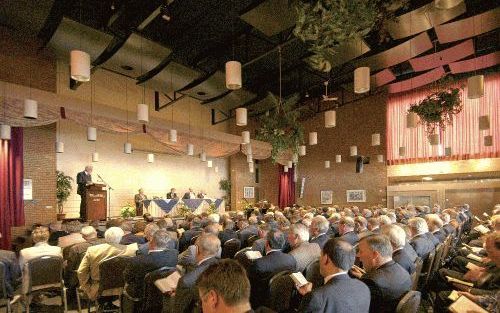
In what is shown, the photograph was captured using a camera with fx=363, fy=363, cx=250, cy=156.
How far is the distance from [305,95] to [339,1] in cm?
1472

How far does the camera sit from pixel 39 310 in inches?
206

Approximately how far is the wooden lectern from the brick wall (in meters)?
1.19

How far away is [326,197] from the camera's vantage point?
725 inches

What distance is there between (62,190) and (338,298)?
12092 mm

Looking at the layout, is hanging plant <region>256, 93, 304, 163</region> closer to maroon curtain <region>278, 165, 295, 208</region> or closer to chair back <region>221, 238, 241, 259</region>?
chair back <region>221, 238, 241, 259</region>

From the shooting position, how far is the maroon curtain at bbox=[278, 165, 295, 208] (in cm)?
1927

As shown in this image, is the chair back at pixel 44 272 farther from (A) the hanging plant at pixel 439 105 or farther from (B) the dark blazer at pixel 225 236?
(A) the hanging plant at pixel 439 105

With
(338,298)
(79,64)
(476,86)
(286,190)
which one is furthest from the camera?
(286,190)

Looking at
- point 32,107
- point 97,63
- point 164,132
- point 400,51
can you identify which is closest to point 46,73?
point 97,63

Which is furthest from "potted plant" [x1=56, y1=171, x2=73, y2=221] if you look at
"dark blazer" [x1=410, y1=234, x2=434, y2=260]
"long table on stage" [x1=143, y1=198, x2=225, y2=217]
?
"dark blazer" [x1=410, y1=234, x2=434, y2=260]

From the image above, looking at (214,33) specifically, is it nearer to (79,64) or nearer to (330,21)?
(79,64)

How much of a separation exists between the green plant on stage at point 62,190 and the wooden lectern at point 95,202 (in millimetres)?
1989

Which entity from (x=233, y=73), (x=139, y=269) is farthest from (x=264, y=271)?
(x=233, y=73)

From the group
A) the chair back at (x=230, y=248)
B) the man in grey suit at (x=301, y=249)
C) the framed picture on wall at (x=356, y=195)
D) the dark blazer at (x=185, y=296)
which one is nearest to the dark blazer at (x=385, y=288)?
the man in grey suit at (x=301, y=249)
